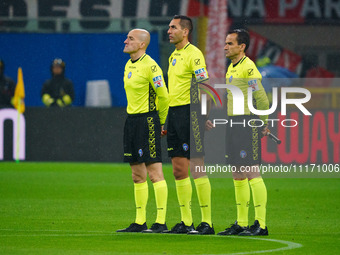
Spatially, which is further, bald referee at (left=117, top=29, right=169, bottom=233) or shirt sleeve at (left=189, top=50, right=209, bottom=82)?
bald referee at (left=117, top=29, right=169, bottom=233)

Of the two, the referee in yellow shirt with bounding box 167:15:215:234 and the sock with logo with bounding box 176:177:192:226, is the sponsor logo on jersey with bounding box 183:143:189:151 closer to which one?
the referee in yellow shirt with bounding box 167:15:215:234

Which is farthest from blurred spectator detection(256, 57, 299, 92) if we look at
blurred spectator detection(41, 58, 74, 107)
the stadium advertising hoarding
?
blurred spectator detection(41, 58, 74, 107)

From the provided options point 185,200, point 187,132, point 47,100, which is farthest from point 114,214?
point 47,100

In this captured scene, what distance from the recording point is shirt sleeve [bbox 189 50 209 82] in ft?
33.7

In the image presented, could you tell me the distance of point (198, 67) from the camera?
1033cm

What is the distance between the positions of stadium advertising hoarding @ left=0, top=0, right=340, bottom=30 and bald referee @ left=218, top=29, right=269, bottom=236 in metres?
20.8

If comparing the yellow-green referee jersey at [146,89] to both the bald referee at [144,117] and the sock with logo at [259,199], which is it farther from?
the sock with logo at [259,199]

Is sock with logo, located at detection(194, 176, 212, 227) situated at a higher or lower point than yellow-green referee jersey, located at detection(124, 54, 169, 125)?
→ lower

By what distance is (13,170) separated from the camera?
1991 centimetres

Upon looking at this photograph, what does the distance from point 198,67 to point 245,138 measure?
934 mm

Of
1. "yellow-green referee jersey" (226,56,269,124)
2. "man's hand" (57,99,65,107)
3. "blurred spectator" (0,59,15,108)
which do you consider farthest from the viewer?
"blurred spectator" (0,59,15,108)

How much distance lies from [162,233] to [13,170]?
393 inches

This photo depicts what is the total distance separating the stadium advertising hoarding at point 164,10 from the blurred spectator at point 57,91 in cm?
748

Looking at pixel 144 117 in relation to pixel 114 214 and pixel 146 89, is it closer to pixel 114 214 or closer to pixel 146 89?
pixel 146 89
